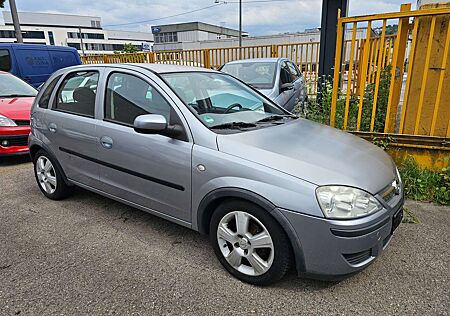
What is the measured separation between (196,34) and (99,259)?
70154 millimetres

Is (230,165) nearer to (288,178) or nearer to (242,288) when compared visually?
(288,178)

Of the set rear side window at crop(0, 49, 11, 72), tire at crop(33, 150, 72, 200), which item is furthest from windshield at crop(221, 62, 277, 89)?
rear side window at crop(0, 49, 11, 72)

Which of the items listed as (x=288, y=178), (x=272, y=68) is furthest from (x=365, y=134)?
(x=272, y=68)

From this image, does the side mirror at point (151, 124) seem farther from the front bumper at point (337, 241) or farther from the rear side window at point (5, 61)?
the rear side window at point (5, 61)

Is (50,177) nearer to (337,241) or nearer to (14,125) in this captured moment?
(14,125)

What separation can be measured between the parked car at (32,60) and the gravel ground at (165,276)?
278 inches

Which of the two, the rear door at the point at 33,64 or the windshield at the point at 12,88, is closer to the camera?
the windshield at the point at 12,88

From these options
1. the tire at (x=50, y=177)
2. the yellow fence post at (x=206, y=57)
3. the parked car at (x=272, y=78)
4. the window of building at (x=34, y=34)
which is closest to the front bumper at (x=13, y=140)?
the tire at (x=50, y=177)

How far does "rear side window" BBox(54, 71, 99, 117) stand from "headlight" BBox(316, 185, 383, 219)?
7.81ft

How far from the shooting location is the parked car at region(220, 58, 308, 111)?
610 cm

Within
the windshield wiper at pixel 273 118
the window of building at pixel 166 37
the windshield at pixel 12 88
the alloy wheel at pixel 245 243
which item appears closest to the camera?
the alloy wheel at pixel 245 243

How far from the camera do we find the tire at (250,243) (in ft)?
6.94

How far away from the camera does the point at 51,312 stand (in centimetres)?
209

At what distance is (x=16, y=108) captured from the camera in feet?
17.7
